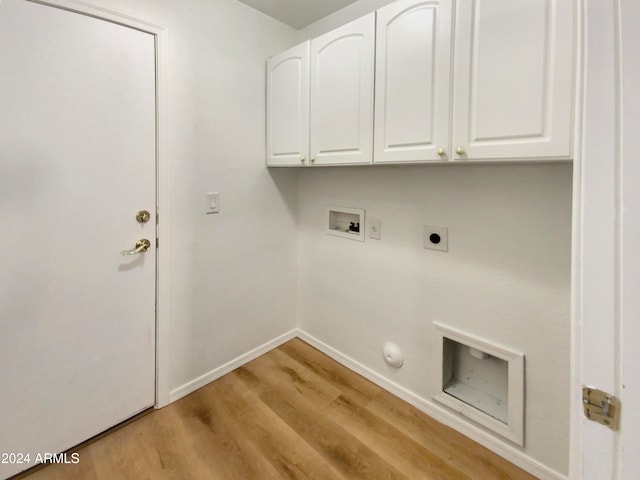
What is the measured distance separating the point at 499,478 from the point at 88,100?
8.21 ft

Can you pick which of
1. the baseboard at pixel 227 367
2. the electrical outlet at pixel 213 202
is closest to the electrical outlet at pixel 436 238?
the electrical outlet at pixel 213 202

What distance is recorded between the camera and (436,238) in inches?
63.8

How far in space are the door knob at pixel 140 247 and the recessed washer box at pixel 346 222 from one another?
1.14m

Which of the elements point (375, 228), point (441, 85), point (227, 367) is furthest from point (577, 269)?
point (227, 367)

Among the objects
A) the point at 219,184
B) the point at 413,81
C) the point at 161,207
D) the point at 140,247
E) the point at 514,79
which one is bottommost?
the point at 140,247

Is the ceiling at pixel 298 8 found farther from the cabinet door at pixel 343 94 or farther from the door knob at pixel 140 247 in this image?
the door knob at pixel 140 247

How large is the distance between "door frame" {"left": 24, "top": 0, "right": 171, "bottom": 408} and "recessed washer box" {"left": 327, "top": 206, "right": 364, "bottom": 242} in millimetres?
1045

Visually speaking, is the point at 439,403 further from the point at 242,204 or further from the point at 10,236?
the point at 10,236

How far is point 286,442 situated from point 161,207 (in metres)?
1.39

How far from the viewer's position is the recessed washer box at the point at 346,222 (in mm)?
1985

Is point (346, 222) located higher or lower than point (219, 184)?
lower

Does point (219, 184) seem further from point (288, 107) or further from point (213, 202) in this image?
point (288, 107)

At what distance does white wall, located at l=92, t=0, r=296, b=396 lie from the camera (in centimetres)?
170

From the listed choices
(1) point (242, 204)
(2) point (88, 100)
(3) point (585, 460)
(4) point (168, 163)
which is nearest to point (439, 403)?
(3) point (585, 460)
